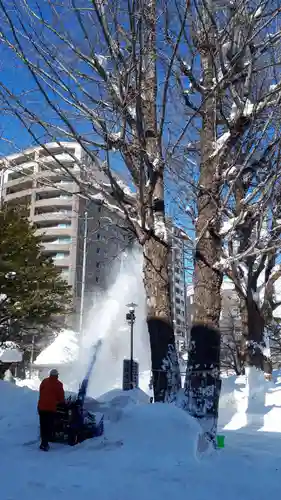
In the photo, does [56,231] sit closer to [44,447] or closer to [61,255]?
[61,255]

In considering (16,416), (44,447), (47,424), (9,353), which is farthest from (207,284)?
(9,353)

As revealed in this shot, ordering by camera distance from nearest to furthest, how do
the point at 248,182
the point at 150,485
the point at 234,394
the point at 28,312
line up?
the point at 150,485
the point at 248,182
the point at 234,394
the point at 28,312

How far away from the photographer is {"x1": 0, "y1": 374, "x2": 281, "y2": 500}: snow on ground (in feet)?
15.7

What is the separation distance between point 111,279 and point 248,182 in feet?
135

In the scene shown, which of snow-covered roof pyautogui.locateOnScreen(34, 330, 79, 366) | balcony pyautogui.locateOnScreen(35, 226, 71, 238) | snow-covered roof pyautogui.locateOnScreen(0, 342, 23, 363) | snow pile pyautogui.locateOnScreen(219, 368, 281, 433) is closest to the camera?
snow pile pyautogui.locateOnScreen(219, 368, 281, 433)

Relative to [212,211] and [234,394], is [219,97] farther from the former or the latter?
[234,394]

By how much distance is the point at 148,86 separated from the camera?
8266mm

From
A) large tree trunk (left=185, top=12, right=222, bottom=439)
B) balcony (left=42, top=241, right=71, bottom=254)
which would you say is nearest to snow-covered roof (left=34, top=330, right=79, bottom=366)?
balcony (left=42, top=241, right=71, bottom=254)

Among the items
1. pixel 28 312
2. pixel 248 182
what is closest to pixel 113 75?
pixel 248 182

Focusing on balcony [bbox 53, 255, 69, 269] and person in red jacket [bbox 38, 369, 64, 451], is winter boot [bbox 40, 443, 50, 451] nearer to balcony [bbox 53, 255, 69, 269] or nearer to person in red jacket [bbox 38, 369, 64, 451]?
person in red jacket [bbox 38, 369, 64, 451]

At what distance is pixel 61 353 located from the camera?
32750mm

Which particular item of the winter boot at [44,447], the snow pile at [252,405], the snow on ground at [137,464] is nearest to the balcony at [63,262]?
the snow pile at [252,405]

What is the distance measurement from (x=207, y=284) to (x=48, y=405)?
9.63 feet

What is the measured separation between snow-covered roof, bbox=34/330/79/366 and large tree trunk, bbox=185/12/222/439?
25840mm
